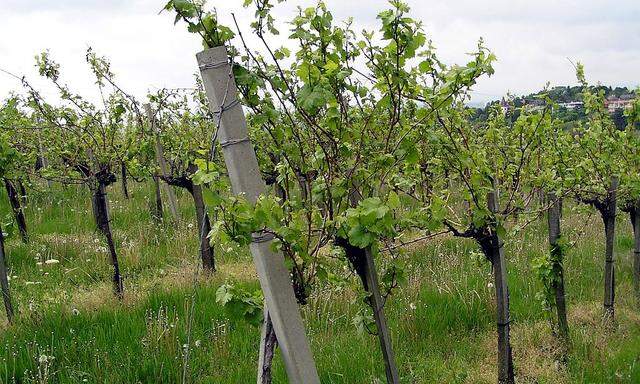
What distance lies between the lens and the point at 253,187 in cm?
239

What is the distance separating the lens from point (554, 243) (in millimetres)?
4492

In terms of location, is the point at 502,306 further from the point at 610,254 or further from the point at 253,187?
the point at 610,254

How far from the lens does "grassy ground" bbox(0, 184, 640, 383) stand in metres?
4.15

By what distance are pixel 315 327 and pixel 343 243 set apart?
8.78ft

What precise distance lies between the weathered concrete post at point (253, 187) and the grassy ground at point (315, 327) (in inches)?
24.2

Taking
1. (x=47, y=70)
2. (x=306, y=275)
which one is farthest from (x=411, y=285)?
(x=47, y=70)

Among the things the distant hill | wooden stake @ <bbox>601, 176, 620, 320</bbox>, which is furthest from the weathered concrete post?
wooden stake @ <bbox>601, 176, 620, 320</bbox>

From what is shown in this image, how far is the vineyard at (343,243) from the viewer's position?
240cm

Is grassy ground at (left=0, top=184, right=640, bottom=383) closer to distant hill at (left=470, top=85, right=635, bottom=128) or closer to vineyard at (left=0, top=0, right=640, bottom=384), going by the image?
vineyard at (left=0, top=0, right=640, bottom=384)

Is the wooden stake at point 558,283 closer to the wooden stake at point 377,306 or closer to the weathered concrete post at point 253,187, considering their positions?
the wooden stake at point 377,306

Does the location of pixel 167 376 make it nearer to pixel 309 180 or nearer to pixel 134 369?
pixel 134 369

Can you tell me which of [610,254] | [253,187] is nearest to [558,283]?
[610,254]

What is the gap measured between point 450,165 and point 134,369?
8.67ft

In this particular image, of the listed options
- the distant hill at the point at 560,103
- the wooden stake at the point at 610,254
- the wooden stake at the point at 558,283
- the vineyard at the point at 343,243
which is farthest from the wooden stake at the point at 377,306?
the wooden stake at the point at 610,254
